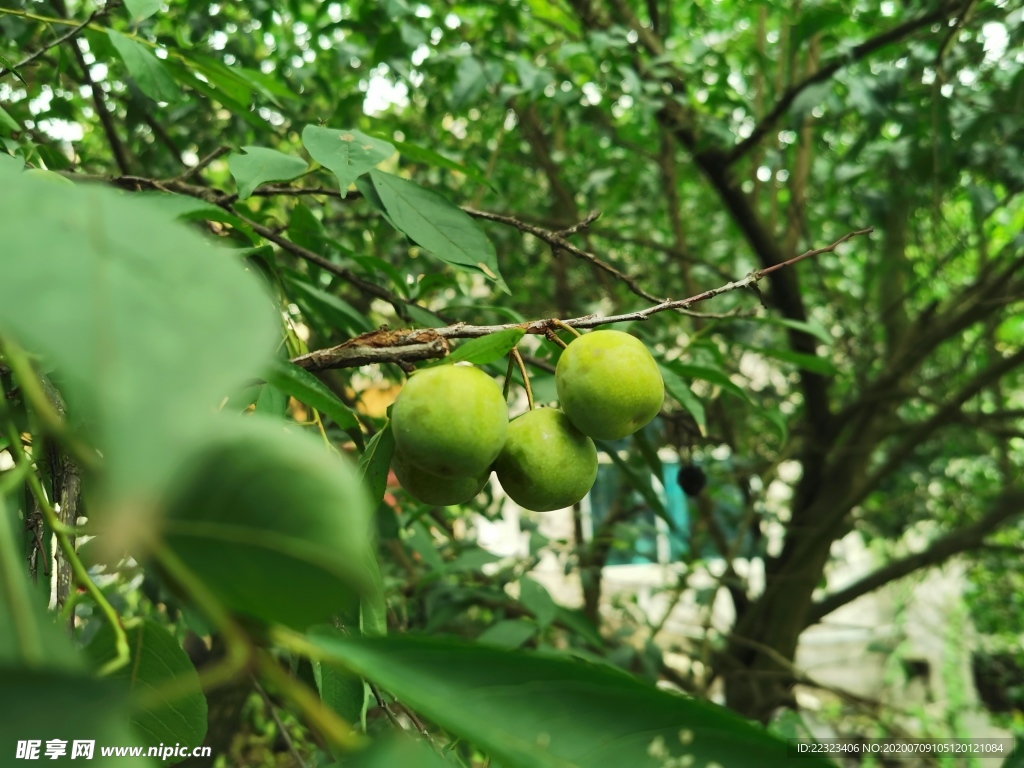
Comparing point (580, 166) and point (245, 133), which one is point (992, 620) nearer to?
point (580, 166)

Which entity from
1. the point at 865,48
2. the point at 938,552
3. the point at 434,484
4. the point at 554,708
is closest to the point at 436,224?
the point at 434,484

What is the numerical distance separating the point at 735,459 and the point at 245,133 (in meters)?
2.10

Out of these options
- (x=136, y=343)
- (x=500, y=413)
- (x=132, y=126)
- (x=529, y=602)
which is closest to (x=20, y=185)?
(x=136, y=343)

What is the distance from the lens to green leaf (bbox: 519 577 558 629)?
1.73m

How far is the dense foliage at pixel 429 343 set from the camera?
0.31m

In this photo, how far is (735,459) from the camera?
309 cm

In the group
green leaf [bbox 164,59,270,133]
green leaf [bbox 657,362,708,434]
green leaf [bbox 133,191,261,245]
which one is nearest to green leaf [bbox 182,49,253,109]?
green leaf [bbox 164,59,270,133]

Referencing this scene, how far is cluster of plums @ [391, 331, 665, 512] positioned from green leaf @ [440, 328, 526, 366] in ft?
0.05

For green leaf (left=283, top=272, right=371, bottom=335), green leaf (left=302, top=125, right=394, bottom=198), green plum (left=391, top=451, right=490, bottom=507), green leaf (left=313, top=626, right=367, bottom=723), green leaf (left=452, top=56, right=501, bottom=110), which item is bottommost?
green leaf (left=313, top=626, right=367, bottom=723)

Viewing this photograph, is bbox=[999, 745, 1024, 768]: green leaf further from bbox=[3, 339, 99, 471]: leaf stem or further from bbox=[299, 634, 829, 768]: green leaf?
bbox=[3, 339, 99, 471]: leaf stem

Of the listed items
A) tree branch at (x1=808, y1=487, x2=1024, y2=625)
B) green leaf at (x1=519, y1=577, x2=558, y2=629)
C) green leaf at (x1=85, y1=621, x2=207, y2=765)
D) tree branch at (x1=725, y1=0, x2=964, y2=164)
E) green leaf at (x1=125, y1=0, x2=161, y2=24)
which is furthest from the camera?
tree branch at (x1=808, y1=487, x2=1024, y2=625)

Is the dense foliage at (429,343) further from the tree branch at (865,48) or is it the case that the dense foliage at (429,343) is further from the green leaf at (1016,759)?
the green leaf at (1016,759)

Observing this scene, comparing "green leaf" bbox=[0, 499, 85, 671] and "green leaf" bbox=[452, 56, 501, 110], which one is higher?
"green leaf" bbox=[452, 56, 501, 110]

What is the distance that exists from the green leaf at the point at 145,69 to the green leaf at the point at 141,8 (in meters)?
0.05
